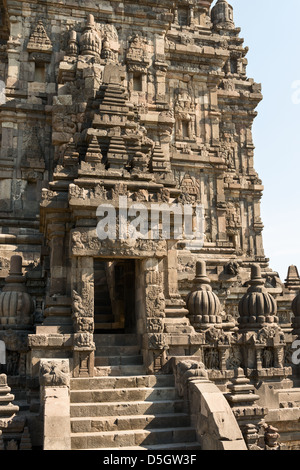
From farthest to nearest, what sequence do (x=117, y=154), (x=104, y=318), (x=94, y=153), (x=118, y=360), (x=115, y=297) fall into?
(x=104, y=318), (x=115, y=297), (x=117, y=154), (x=94, y=153), (x=118, y=360)

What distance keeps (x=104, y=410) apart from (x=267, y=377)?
5027 millimetres

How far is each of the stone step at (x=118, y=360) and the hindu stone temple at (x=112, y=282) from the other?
0.10ft

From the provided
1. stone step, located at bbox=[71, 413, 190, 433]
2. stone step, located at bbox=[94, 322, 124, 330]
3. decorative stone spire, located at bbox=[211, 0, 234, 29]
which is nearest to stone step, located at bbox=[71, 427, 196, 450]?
stone step, located at bbox=[71, 413, 190, 433]

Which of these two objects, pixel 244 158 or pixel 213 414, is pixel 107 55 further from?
pixel 213 414

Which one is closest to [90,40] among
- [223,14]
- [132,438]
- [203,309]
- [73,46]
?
[73,46]

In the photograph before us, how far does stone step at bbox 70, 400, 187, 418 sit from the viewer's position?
29.4 ft

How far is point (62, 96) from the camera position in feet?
66.8

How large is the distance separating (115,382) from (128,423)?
1.05 metres

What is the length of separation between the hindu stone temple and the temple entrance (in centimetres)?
4

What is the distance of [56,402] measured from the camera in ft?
27.4

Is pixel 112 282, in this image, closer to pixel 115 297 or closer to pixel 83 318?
pixel 115 297

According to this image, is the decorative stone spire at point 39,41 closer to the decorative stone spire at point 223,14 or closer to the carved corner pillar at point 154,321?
the carved corner pillar at point 154,321

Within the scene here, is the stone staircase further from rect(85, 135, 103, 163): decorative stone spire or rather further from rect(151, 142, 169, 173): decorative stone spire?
rect(151, 142, 169, 173): decorative stone spire

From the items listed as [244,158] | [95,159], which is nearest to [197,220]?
[244,158]
